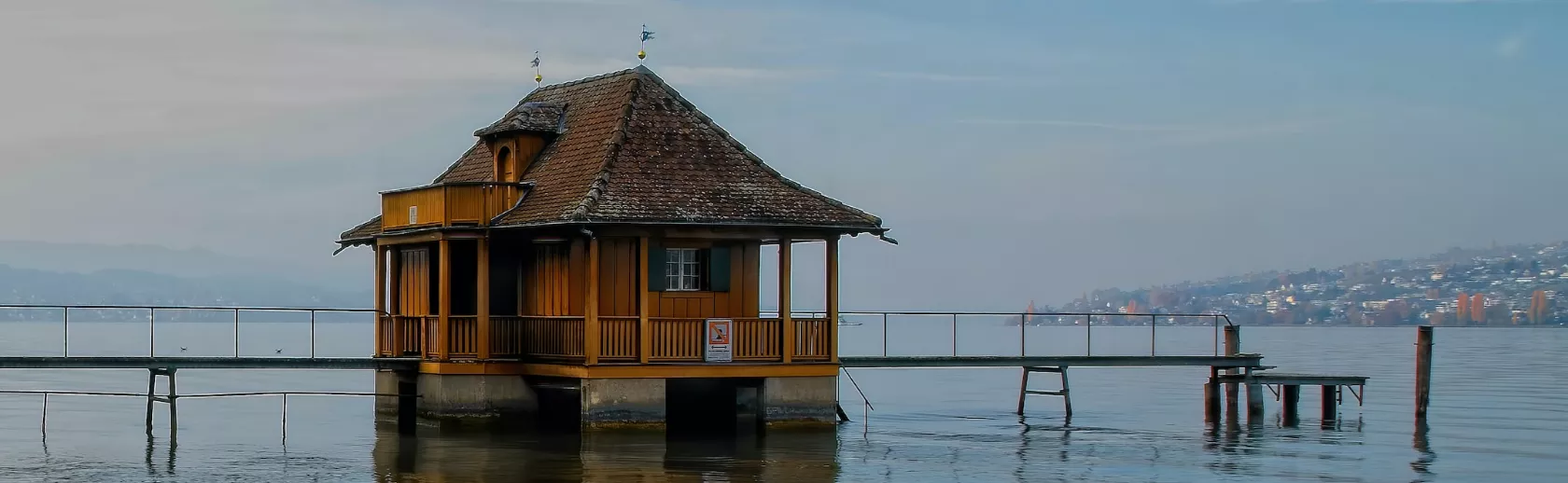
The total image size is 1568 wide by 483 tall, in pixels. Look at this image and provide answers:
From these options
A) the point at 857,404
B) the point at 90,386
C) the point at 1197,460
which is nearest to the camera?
the point at 1197,460

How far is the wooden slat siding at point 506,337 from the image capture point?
117 feet

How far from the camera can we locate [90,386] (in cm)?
6856

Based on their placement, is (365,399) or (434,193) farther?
(365,399)

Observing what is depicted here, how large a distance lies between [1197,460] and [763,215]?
828cm

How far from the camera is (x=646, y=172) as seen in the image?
34969mm

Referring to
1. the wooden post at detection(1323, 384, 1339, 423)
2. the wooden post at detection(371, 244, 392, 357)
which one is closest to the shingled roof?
the wooden post at detection(371, 244, 392, 357)

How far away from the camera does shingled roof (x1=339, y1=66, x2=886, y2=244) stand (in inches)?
1332

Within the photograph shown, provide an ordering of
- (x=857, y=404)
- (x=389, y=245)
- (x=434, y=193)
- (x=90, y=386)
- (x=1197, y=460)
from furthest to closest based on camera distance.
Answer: (x=90, y=386) < (x=857, y=404) < (x=389, y=245) < (x=434, y=193) < (x=1197, y=460)

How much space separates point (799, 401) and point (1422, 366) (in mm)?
16124

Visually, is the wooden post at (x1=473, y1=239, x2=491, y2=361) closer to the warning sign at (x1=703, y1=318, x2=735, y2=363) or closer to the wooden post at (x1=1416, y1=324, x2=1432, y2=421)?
the warning sign at (x1=703, y1=318, x2=735, y2=363)

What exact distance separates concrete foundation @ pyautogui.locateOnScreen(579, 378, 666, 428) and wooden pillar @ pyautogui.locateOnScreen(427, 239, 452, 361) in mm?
2951

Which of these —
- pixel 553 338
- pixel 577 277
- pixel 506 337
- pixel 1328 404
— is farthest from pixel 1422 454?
pixel 506 337

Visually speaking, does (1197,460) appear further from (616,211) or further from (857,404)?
(857,404)

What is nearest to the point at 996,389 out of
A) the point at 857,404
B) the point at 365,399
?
the point at 857,404
